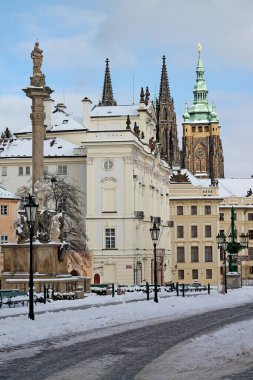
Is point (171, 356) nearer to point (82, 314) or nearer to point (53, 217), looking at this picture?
point (82, 314)

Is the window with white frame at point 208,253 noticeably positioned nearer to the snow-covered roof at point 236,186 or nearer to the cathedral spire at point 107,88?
the snow-covered roof at point 236,186

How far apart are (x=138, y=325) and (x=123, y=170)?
2190 inches

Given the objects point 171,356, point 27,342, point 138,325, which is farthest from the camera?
point 138,325

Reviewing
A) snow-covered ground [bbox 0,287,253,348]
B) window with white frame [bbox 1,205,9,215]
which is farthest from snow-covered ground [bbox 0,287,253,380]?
window with white frame [bbox 1,205,9,215]

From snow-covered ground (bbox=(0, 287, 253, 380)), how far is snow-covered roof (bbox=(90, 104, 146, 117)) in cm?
5142

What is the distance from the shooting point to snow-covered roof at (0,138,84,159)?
276 feet

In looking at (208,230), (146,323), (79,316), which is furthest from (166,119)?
(146,323)

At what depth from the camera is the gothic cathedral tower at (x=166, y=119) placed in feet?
552

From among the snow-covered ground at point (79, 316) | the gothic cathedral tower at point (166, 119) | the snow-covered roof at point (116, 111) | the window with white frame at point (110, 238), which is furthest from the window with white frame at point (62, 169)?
the gothic cathedral tower at point (166, 119)

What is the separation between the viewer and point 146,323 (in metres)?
27.0

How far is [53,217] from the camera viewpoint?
44.8 meters

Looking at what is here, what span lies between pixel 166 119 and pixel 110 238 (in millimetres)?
91084

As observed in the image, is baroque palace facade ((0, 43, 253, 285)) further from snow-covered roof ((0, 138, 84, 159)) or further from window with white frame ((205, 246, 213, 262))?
window with white frame ((205, 246, 213, 262))

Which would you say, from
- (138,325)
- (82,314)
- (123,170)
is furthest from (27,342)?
(123,170)
